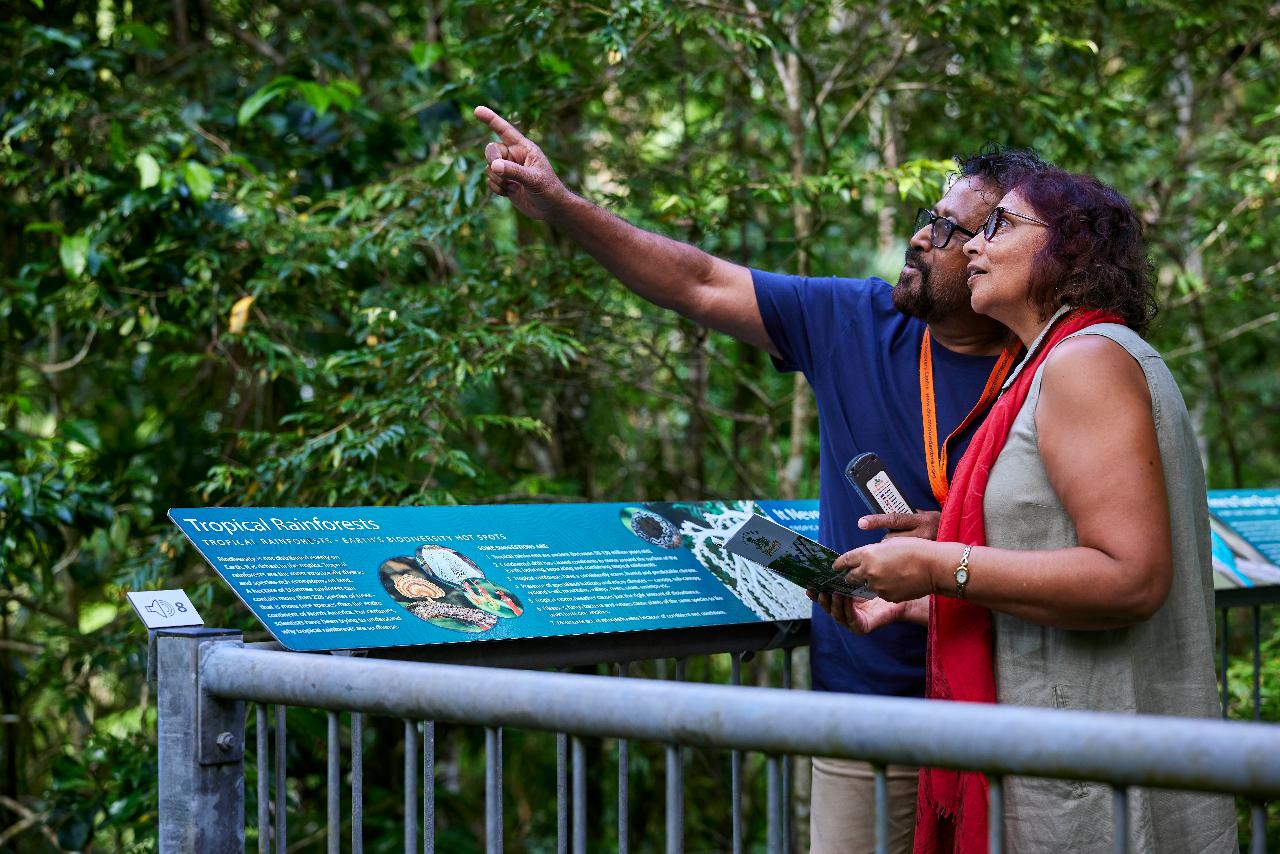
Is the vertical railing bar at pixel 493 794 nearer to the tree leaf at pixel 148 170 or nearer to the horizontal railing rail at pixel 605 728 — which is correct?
the horizontal railing rail at pixel 605 728

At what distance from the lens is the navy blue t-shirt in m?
2.70

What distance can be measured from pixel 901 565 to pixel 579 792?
0.67 meters

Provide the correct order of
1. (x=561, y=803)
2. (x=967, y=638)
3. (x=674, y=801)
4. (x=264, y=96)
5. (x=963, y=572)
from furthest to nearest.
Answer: (x=264, y=96), (x=561, y=803), (x=967, y=638), (x=963, y=572), (x=674, y=801)

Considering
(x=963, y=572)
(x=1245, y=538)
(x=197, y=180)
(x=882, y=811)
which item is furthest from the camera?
(x=197, y=180)

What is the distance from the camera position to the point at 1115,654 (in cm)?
206

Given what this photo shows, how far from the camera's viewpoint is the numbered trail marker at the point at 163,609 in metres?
2.02

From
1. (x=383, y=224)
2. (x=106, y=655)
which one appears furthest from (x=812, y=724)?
(x=106, y=655)

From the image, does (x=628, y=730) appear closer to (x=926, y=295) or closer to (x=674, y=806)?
(x=674, y=806)

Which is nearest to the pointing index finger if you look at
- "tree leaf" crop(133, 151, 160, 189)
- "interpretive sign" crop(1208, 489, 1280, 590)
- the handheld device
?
the handheld device

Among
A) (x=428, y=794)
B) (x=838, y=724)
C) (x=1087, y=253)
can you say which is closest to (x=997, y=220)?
(x=1087, y=253)

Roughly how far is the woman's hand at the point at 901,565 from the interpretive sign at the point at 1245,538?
1.49 meters

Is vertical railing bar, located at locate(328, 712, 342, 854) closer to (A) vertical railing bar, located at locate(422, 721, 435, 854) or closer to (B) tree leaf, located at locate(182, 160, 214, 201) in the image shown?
(A) vertical railing bar, located at locate(422, 721, 435, 854)

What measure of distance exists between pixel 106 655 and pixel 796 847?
2.60 m

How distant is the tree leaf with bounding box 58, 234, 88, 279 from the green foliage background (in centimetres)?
3
